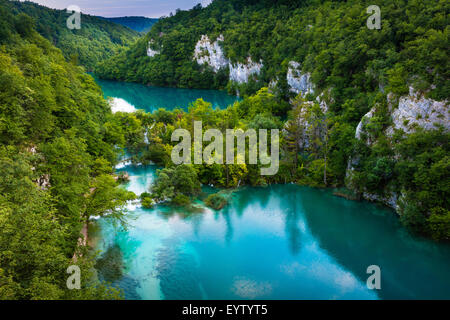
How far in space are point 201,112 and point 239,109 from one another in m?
8.26

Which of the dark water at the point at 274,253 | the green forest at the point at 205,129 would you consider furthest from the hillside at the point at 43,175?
the dark water at the point at 274,253

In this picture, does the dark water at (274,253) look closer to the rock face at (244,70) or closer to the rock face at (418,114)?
the rock face at (418,114)

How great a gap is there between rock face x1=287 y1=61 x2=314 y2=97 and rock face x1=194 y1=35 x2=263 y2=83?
21.7m

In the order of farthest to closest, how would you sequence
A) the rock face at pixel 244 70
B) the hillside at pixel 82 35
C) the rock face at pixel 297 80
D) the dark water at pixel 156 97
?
1. the hillside at pixel 82 35
2. the rock face at pixel 244 70
3. the dark water at pixel 156 97
4. the rock face at pixel 297 80

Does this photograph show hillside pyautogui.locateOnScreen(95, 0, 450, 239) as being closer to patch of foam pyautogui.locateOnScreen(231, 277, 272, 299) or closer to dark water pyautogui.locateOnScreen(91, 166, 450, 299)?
dark water pyautogui.locateOnScreen(91, 166, 450, 299)

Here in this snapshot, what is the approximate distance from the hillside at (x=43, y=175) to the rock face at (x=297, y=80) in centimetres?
2768

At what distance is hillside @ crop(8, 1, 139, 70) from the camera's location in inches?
4587

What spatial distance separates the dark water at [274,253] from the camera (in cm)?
1817

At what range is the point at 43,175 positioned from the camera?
62.5 ft

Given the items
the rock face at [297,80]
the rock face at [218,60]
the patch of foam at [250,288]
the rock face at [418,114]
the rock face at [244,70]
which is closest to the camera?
the patch of foam at [250,288]

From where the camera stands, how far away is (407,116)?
2491cm

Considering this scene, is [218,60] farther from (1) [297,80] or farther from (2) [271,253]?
(2) [271,253]

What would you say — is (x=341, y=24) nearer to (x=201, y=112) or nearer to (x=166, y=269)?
(x=201, y=112)

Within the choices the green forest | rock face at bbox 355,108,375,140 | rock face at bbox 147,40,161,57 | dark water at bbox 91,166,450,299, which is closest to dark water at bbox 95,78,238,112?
rock face at bbox 147,40,161,57
